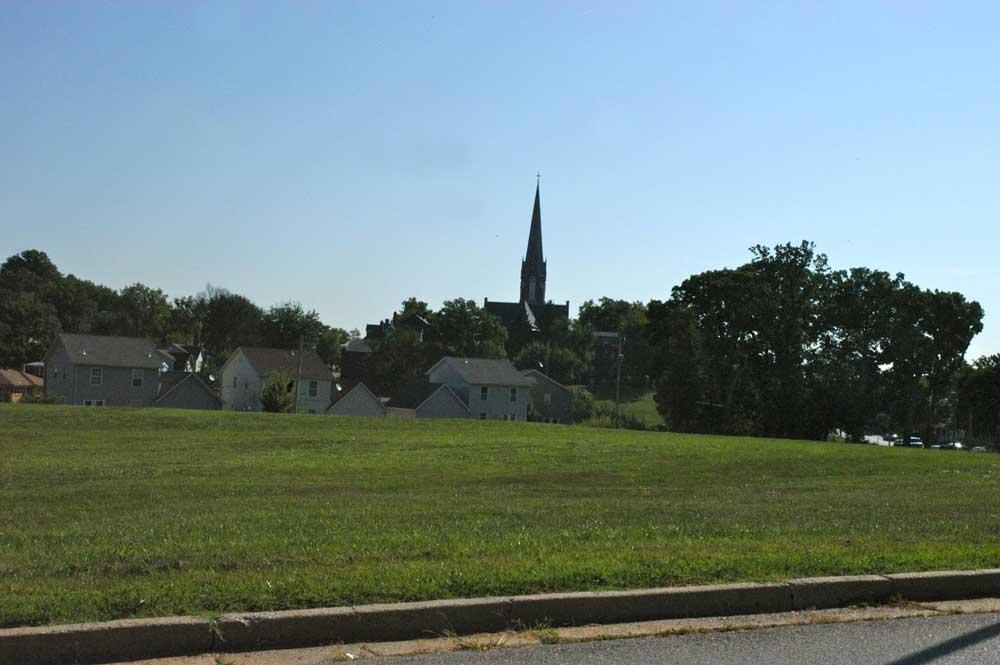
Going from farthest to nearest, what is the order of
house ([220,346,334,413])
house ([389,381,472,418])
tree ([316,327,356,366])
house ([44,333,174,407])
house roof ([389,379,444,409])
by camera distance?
tree ([316,327,356,366])
house ([220,346,334,413])
house roof ([389,379,444,409])
house ([389,381,472,418])
house ([44,333,174,407])

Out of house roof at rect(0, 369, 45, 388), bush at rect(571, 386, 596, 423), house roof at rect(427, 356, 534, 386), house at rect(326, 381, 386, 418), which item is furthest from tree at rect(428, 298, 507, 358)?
house roof at rect(0, 369, 45, 388)

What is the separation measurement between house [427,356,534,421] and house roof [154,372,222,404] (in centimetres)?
1981

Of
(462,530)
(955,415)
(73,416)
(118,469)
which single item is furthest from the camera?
(955,415)

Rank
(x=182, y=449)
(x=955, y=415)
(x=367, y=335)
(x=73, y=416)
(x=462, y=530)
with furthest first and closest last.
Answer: (x=367, y=335) < (x=955, y=415) < (x=73, y=416) < (x=182, y=449) < (x=462, y=530)

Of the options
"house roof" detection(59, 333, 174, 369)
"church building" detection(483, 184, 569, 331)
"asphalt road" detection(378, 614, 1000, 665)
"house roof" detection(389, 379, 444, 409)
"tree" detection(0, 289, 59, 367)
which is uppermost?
"church building" detection(483, 184, 569, 331)

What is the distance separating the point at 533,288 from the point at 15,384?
9608 centimetres

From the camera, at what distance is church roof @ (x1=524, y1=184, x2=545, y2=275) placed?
182 meters

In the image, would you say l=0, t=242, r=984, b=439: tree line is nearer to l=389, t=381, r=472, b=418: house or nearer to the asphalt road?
l=389, t=381, r=472, b=418: house

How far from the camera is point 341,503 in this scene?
49.8 ft

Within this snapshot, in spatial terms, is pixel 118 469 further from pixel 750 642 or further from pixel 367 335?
pixel 367 335

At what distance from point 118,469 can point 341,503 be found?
30.7 feet

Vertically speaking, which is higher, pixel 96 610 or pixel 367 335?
pixel 367 335

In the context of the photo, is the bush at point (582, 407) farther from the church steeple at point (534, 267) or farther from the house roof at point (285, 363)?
the church steeple at point (534, 267)

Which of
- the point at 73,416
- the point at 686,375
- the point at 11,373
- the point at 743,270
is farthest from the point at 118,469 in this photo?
the point at 11,373
